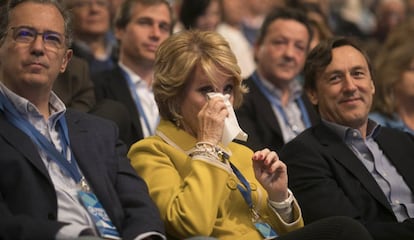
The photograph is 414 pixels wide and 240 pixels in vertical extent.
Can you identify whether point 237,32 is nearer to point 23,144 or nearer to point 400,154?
point 400,154

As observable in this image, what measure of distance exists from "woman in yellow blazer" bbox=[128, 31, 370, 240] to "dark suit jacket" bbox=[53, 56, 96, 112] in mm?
781

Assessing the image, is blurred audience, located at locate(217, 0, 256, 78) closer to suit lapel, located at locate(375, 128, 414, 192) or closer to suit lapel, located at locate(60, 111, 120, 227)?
suit lapel, located at locate(375, 128, 414, 192)

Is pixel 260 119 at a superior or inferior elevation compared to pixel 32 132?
inferior

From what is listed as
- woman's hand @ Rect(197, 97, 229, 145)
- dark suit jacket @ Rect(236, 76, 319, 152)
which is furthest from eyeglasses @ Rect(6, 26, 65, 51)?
dark suit jacket @ Rect(236, 76, 319, 152)

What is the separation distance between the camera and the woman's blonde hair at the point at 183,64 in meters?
3.56

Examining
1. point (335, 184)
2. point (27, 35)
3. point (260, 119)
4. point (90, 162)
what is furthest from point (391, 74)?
point (27, 35)

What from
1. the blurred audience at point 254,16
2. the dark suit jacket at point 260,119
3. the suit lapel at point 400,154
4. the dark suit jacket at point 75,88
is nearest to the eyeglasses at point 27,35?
the dark suit jacket at point 75,88

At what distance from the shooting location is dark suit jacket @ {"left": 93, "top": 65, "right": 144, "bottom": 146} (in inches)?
187

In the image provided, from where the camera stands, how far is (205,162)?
332 cm

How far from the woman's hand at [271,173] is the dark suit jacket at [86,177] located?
421 millimetres

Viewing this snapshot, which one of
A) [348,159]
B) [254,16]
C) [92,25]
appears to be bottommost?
[254,16]

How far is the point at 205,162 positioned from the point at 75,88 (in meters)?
1.29

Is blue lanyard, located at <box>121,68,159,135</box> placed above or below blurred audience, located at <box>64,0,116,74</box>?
below

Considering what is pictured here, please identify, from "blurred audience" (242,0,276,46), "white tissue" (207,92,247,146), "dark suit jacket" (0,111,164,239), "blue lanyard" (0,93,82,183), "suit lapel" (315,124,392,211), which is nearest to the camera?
"dark suit jacket" (0,111,164,239)
